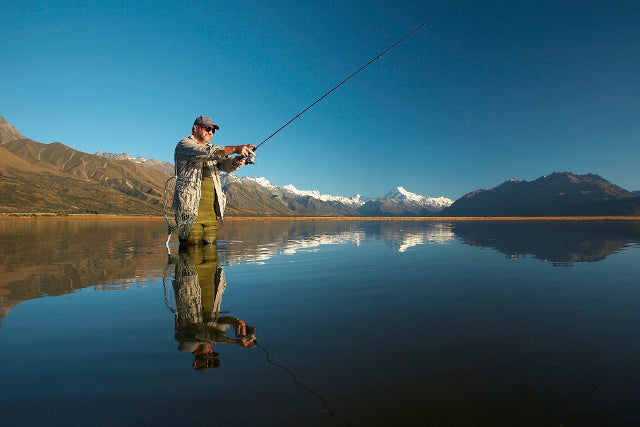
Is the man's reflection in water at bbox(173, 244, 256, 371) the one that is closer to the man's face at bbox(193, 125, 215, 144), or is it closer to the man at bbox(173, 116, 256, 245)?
the man at bbox(173, 116, 256, 245)

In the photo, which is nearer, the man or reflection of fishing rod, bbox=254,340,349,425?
reflection of fishing rod, bbox=254,340,349,425

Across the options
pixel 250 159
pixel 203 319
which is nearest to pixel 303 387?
pixel 203 319

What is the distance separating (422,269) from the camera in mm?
10078

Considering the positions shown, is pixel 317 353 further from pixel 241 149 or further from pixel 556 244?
pixel 556 244

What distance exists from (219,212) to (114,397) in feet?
32.4

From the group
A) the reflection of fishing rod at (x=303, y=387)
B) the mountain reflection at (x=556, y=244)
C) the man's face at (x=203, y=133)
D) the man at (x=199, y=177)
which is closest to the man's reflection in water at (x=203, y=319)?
the reflection of fishing rod at (x=303, y=387)

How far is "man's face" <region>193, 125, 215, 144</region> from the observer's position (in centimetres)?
1110

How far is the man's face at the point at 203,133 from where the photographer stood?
36.4ft

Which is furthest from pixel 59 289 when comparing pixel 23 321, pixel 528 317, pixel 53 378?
pixel 528 317

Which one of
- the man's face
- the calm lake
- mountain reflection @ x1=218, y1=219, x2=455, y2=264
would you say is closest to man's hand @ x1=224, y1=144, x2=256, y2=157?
the man's face

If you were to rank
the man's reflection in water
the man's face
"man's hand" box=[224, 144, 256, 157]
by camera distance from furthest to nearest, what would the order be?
the man's face < "man's hand" box=[224, 144, 256, 157] < the man's reflection in water

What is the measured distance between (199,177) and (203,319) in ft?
24.3

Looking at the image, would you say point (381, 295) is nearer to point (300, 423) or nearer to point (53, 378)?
point (300, 423)

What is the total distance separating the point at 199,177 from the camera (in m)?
11.0
